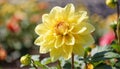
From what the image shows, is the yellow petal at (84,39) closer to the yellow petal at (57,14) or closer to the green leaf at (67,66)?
the yellow petal at (57,14)

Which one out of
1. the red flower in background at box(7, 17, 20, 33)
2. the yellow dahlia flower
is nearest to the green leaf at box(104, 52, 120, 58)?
the yellow dahlia flower

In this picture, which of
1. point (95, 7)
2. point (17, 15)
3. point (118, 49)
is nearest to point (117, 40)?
point (118, 49)

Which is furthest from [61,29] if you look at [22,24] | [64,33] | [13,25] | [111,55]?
[22,24]

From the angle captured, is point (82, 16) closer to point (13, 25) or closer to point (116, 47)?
point (116, 47)

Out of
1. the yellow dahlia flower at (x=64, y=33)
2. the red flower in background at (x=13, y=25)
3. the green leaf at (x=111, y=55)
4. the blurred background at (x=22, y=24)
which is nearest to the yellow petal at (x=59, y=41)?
the yellow dahlia flower at (x=64, y=33)

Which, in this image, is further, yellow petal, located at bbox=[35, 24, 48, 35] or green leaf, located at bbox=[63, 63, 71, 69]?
green leaf, located at bbox=[63, 63, 71, 69]

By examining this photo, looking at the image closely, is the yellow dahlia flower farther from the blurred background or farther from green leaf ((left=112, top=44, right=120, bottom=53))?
the blurred background
